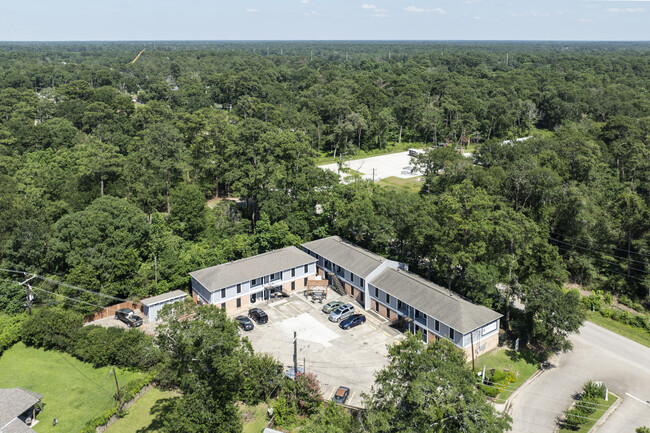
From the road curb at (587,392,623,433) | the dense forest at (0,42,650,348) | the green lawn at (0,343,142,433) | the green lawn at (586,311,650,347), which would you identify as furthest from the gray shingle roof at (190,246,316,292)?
the green lawn at (586,311,650,347)

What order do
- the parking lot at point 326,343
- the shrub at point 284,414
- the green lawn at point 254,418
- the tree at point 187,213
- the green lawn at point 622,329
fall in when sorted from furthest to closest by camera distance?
the tree at point 187,213
the green lawn at point 622,329
the parking lot at point 326,343
the green lawn at point 254,418
the shrub at point 284,414

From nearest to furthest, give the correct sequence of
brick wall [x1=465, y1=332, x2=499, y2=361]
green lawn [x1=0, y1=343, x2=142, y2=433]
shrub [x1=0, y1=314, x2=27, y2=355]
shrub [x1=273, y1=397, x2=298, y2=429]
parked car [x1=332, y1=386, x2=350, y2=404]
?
shrub [x1=273, y1=397, x2=298, y2=429]
green lawn [x1=0, y1=343, x2=142, y2=433]
parked car [x1=332, y1=386, x2=350, y2=404]
brick wall [x1=465, y1=332, x2=499, y2=361]
shrub [x1=0, y1=314, x2=27, y2=355]

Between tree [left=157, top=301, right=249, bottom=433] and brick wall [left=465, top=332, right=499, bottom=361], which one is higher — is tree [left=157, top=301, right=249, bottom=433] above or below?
above

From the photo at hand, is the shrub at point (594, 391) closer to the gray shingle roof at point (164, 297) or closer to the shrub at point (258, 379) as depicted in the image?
the shrub at point (258, 379)

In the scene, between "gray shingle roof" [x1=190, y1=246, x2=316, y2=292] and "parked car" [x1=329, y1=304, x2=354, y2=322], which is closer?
"parked car" [x1=329, y1=304, x2=354, y2=322]

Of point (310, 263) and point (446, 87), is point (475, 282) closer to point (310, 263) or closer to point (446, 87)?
point (310, 263)

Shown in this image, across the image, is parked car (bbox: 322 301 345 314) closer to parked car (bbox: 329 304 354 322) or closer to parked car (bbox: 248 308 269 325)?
parked car (bbox: 329 304 354 322)

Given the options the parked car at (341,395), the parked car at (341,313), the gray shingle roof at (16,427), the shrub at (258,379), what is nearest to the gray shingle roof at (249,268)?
the parked car at (341,313)
